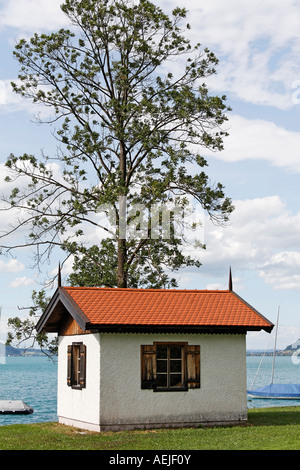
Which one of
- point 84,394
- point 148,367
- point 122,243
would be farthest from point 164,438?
point 122,243

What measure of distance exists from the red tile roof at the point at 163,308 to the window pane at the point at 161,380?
171 cm

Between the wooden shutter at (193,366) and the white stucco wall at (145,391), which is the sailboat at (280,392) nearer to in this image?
the white stucco wall at (145,391)

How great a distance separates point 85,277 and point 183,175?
632cm

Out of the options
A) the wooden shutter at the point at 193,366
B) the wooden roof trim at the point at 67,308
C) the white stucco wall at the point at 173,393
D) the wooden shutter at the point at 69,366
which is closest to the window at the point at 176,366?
the wooden shutter at the point at 193,366

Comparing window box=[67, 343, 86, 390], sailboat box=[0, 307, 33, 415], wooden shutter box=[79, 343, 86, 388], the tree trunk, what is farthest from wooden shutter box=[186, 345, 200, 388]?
sailboat box=[0, 307, 33, 415]

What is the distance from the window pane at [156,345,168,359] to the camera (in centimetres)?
2216

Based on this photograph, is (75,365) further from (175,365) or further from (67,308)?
(175,365)

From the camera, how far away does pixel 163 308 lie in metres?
23.1

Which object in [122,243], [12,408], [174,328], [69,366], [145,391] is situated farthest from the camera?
[12,408]

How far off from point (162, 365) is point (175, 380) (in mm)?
647

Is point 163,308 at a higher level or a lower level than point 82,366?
higher
